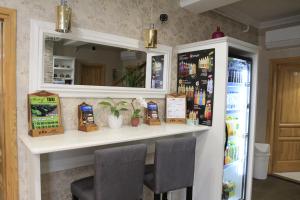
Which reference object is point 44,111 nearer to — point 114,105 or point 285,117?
point 114,105

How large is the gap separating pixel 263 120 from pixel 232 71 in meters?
2.02

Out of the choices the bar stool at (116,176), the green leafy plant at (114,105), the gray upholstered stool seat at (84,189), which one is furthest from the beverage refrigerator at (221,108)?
the gray upholstered stool seat at (84,189)

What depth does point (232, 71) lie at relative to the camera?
8.09ft

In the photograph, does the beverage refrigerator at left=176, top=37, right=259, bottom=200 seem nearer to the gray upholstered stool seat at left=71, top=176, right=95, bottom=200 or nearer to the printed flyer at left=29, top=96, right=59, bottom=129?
the gray upholstered stool seat at left=71, top=176, right=95, bottom=200

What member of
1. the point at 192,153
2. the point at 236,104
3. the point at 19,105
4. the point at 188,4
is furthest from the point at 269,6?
the point at 19,105

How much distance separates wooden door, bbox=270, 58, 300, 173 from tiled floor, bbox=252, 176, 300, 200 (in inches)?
16.7

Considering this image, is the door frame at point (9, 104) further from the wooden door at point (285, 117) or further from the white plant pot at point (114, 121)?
the wooden door at point (285, 117)

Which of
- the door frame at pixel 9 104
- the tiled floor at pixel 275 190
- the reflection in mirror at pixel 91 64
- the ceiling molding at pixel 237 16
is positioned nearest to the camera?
the door frame at pixel 9 104

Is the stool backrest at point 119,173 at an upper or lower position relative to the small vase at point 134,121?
lower

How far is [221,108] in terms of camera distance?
217 cm

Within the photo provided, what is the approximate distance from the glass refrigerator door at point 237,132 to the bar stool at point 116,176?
4.51 feet

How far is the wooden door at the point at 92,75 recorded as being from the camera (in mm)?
1965

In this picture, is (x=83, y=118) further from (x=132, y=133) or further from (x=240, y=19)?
(x=240, y=19)

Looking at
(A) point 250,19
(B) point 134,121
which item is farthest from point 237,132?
(A) point 250,19
